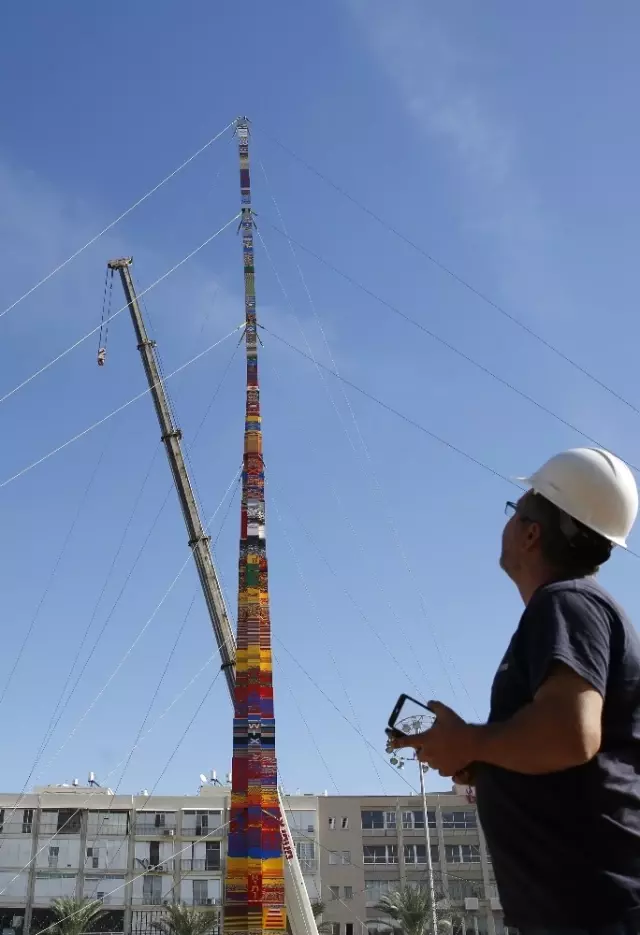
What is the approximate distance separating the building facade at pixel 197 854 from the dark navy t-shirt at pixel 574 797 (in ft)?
219

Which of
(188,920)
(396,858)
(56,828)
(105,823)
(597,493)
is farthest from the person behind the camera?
(396,858)

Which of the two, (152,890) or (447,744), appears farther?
(152,890)

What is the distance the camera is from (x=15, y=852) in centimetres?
6800

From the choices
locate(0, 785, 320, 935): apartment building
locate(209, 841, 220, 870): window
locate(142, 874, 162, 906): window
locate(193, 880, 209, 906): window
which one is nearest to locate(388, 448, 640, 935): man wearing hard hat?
locate(0, 785, 320, 935): apartment building

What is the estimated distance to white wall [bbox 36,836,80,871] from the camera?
67.1 meters

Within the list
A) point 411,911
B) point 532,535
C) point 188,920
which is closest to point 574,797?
point 532,535

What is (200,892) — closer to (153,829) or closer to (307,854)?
(153,829)

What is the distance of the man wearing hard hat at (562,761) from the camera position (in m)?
2.04

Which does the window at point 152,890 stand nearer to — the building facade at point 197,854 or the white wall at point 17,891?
the building facade at point 197,854

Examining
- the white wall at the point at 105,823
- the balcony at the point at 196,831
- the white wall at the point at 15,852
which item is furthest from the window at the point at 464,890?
the white wall at the point at 15,852

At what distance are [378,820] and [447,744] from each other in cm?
7772

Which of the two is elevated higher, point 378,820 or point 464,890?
point 378,820

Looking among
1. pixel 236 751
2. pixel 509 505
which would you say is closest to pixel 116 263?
pixel 236 751

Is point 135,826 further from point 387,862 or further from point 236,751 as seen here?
point 236,751
